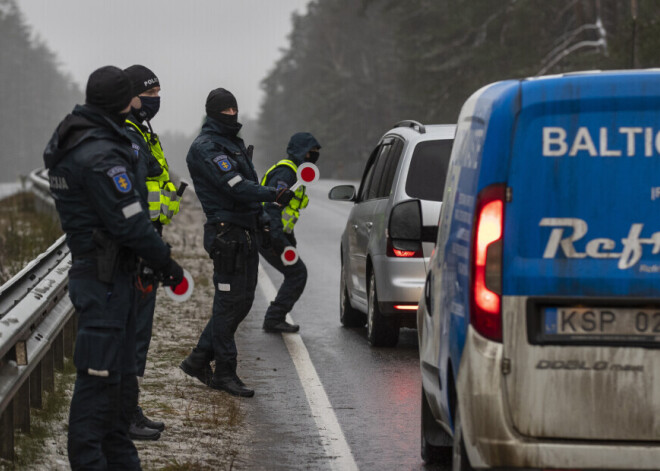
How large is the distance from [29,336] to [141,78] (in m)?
1.88

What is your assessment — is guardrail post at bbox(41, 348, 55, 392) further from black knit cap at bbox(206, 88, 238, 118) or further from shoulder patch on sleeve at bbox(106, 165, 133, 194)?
shoulder patch on sleeve at bbox(106, 165, 133, 194)

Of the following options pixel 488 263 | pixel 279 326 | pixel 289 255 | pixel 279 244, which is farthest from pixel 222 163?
pixel 488 263

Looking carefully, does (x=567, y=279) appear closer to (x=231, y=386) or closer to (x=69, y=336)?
(x=231, y=386)

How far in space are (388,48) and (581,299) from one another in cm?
8408

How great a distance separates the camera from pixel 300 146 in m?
11.2

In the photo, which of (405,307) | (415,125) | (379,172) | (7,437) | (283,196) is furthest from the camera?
(379,172)

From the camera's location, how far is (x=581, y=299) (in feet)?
16.0

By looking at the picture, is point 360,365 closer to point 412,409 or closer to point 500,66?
point 412,409

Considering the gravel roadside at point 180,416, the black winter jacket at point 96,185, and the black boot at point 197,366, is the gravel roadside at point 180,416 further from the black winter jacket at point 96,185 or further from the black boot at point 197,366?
the black winter jacket at point 96,185

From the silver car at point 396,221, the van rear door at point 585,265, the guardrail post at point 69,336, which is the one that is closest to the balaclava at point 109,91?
the van rear door at point 585,265

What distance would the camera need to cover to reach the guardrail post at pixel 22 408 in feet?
22.7

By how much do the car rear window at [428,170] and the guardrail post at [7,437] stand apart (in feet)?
15.8

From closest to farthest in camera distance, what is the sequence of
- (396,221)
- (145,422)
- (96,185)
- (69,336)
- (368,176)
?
(96,185) < (145,422) < (69,336) < (396,221) < (368,176)

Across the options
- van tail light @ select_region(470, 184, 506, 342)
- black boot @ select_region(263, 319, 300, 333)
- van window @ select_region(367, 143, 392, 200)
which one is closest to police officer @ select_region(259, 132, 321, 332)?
black boot @ select_region(263, 319, 300, 333)
